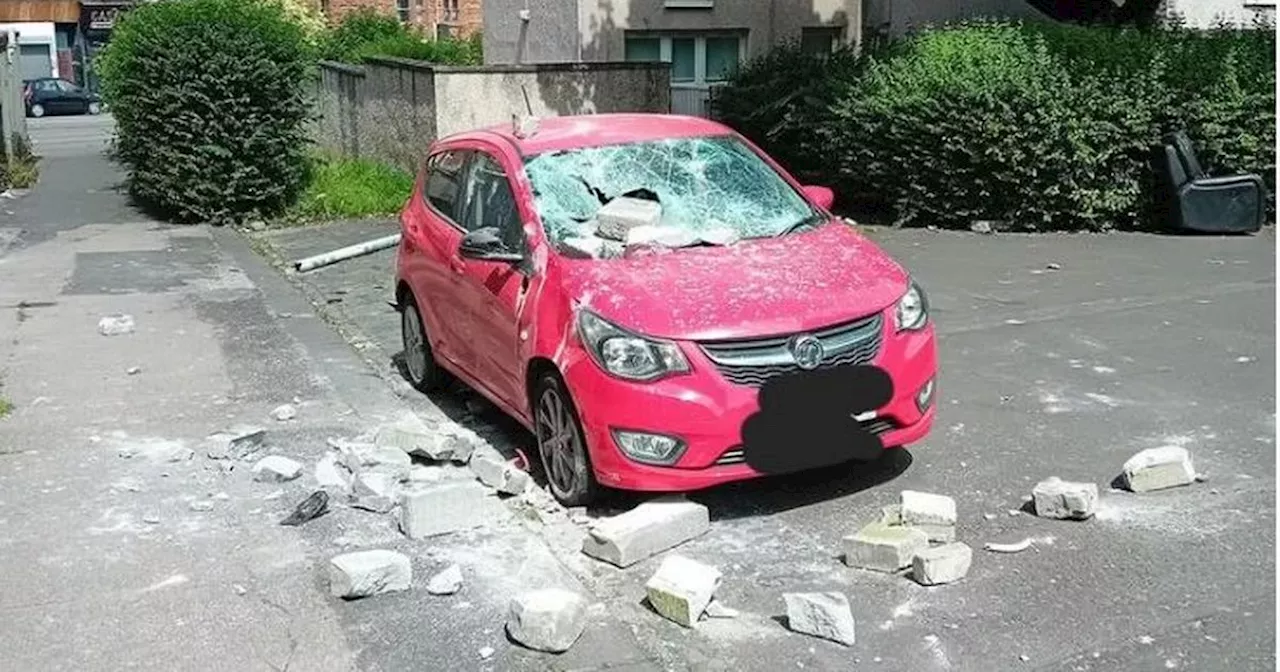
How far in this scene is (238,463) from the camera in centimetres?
651

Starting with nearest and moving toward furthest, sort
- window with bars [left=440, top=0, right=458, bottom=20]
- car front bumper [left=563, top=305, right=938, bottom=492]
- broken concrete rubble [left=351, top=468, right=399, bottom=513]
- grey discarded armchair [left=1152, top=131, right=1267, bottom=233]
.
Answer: car front bumper [left=563, top=305, right=938, bottom=492] < broken concrete rubble [left=351, top=468, right=399, bottom=513] < grey discarded armchair [left=1152, top=131, right=1267, bottom=233] < window with bars [left=440, top=0, right=458, bottom=20]

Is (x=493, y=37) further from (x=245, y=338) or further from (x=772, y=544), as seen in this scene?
(x=772, y=544)

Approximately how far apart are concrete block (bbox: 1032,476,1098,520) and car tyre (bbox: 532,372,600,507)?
5.94ft

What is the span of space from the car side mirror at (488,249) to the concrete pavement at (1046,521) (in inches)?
44.0

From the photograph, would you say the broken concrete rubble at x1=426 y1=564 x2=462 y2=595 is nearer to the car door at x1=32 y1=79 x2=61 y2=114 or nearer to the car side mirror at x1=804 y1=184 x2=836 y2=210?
the car side mirror at x1=804 y1=184 x2=836 y2=210

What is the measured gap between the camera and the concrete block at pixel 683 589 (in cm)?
453

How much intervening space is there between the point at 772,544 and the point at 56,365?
5.51 m

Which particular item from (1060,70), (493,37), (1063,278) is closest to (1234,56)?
(1060,70)

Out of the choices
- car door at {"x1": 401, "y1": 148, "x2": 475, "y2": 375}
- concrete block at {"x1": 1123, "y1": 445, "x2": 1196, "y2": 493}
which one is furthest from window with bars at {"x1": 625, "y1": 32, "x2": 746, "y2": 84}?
concrete block at {"x1": 1123, "y1": 445, "x2": 1196, "y2": 493}

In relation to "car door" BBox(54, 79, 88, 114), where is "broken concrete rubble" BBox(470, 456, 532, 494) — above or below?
below

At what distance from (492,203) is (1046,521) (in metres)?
3.09

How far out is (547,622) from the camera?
436 cm

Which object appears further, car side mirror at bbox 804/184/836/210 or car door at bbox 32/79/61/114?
car door at bbox 32/79/61/114

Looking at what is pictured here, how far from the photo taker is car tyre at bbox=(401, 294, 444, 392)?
7.75 metres
